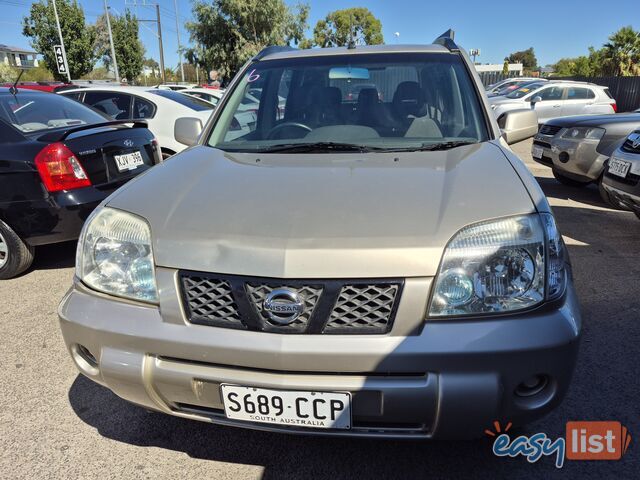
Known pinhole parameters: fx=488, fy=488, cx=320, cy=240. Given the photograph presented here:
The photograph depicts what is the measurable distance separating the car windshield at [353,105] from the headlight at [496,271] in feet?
3.00

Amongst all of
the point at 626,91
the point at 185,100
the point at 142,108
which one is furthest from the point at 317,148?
the point at 626,91

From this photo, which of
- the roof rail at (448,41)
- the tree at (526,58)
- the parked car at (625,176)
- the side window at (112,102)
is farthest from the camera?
the tree at (526,58)

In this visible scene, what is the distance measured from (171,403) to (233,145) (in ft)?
4.77

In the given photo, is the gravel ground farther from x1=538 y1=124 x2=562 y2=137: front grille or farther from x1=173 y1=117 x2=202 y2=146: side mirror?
x1=538 y1=124 x2=562 y2=137: front grille

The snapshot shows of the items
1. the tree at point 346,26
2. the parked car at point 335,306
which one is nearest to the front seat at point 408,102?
the parked car at point 335,306

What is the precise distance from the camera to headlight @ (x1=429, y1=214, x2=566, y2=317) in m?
1.59

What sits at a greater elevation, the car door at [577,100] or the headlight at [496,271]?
the headlight at [496,271]

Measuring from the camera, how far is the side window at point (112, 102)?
280 inches

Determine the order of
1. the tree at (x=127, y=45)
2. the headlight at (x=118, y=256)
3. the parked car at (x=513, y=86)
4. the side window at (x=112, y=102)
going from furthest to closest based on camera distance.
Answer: the tree at (x=127, y=45) → the parked car at (x=513, y=86) → the side window at (x=112, y=102) → the headlight at (x=118, y=256)

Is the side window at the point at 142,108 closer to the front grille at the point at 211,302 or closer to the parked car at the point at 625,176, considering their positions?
the parked car at the point at 625,176

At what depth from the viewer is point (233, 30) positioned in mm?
30250

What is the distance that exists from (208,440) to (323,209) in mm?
1196

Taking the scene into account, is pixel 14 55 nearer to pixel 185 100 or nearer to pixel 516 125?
pixel 185 100

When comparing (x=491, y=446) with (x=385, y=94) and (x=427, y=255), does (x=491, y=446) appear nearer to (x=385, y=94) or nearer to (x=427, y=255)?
(x=427, y=255)
